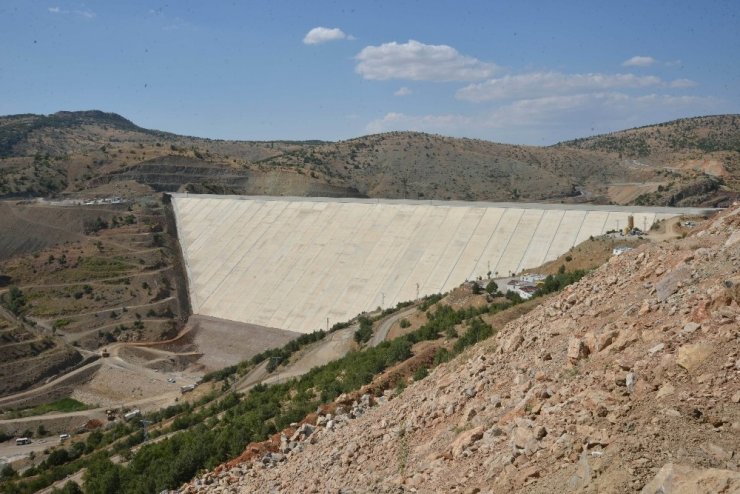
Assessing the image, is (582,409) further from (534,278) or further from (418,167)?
(418,167)

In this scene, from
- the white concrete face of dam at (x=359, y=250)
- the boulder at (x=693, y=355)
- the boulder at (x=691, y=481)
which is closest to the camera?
the boulder at (x=691, y=481)

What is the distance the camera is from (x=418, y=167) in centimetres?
10062

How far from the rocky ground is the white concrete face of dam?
28.4 meters

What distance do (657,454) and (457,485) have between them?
92.5 inches

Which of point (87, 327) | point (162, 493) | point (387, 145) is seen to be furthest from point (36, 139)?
point (162, 493)

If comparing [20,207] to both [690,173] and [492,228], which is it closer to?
[492,228]

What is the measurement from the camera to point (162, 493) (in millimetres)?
13062

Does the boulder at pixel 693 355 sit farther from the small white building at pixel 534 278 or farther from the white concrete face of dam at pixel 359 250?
the white concrete face of dam at pixel 359 250


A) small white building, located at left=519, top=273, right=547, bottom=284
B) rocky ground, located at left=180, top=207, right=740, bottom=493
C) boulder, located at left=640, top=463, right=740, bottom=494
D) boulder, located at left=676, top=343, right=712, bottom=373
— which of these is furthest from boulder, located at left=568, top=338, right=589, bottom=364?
small white building, located at left=519, top=273, right=547, bottom=284

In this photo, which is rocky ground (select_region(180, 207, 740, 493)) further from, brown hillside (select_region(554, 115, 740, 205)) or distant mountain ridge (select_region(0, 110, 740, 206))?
brown hillside (select_region(554, 115, 740, 205))

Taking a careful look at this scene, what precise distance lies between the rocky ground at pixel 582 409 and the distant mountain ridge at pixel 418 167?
64.0 m

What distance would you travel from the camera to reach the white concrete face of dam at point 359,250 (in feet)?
131

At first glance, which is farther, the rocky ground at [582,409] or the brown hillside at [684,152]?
the brown hillside at [684,152]

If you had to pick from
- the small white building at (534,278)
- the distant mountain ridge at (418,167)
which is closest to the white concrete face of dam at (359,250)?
the small white building at (534,278)
